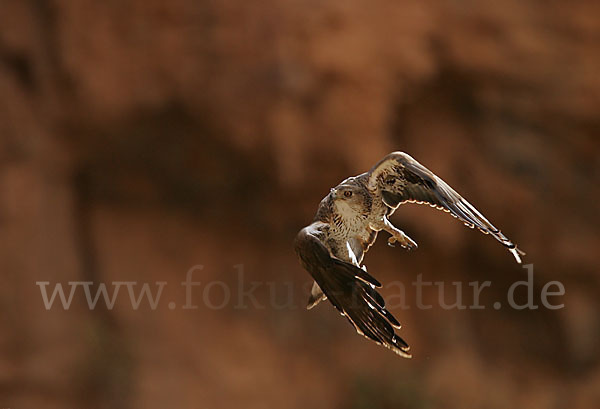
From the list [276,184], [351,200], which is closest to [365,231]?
[351,200]

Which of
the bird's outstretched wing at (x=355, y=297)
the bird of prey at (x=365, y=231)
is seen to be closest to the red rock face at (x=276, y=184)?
the bird of prey at (x=365, y=231)

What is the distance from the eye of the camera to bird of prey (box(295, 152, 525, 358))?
962mm

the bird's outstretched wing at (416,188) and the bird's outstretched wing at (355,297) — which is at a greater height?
the bird's outstretched wing at (416,188)

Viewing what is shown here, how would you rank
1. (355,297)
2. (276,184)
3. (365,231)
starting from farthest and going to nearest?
1. (276,184)
2. (365,231)
3. (355,297)

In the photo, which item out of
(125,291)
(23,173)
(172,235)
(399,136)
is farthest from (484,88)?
(23,173)

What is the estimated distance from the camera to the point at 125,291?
7.49 ft

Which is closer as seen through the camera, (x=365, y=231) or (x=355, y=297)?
(x=355, y=297)

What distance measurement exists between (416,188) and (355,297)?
0.18m

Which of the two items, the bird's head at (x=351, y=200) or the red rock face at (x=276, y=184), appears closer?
the bird's head at (x=351, y=200)

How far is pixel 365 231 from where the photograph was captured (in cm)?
107

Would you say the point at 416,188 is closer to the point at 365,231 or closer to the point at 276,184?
the point at 365,231

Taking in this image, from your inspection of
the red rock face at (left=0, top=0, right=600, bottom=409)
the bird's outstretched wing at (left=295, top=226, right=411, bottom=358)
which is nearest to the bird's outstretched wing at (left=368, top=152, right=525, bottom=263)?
the bird's outstretched wing at (left=295, top=226, right=411, bottom=358)

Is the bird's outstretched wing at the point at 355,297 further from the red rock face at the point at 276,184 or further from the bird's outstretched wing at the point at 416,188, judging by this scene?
the red rock face at the point at 276,184

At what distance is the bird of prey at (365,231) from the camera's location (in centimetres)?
96
